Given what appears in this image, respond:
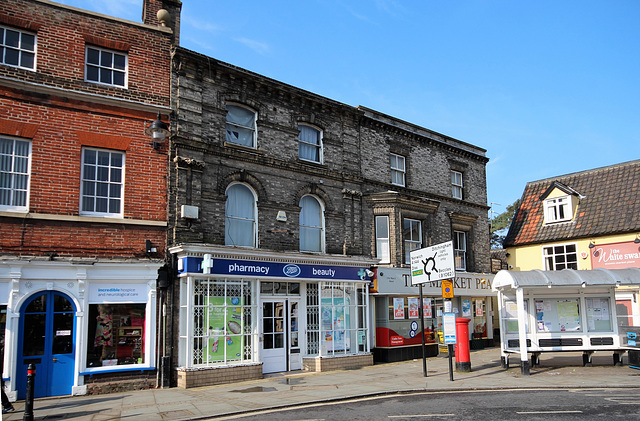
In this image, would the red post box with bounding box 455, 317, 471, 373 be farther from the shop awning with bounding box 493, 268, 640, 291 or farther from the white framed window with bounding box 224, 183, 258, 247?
the white framed window with bounding box 224, 183, 258, 247

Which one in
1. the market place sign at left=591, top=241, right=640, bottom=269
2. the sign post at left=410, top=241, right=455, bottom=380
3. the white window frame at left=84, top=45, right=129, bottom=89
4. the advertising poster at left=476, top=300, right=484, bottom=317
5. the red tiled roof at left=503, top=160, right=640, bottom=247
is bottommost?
the advertising poster at left=476, top=300, right=484, bottom=317

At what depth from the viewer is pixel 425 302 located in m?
21.0

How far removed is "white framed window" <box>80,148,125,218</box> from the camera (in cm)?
1412

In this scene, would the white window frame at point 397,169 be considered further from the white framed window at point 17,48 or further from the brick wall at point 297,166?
the white framed window at point 17,48

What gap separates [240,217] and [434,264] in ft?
20.2

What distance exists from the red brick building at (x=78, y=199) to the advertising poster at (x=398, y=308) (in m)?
9.05

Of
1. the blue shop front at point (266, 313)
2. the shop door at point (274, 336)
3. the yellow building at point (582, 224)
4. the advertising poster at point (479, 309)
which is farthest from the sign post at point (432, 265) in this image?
the yellow building at point (582, 224)

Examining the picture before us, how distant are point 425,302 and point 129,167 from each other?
41.2 ft

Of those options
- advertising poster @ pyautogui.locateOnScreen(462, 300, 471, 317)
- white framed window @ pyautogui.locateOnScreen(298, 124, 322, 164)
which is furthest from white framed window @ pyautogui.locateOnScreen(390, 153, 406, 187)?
advertising poster @ pyautogui.locateOnScreen(462, 300, 471, 317)

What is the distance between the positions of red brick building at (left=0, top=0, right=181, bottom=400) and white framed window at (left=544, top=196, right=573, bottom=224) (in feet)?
61.9

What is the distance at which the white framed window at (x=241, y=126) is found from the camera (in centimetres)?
1681

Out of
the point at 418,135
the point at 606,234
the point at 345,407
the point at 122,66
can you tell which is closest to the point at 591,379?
the point at 345,407

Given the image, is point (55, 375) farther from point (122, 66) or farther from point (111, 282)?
point (122, 66)

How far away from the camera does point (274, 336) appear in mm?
16438
